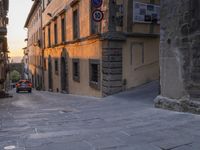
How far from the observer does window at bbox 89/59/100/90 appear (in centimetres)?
1397

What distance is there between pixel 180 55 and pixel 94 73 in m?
7.51

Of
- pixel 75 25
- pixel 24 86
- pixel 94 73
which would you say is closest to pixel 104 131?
pixel 94 73

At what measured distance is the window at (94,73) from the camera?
550 inches

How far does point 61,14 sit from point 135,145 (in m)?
17.8

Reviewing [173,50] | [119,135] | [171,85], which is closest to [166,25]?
[173,50]

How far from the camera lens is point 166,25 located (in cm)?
838

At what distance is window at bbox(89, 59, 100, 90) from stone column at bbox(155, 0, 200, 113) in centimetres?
544

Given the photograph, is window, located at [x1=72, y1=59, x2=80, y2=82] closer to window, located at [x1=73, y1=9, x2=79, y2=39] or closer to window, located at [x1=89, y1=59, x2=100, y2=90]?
window, located at [x1=73, y1=9, x2=79, y2=39]

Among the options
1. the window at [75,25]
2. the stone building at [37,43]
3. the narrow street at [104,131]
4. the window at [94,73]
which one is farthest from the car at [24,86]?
the narrow street at [104,131]

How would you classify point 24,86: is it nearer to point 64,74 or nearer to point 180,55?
point 64,74

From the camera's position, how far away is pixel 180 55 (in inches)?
311

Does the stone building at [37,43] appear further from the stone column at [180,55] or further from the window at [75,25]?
the stone column at [180,55]

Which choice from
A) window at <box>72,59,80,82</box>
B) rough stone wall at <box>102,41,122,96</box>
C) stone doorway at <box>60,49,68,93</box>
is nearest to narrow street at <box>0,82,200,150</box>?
rough stone wall at <box>102,41,122,96</box>

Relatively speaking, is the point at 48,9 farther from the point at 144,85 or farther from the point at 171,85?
the point at 171,85
